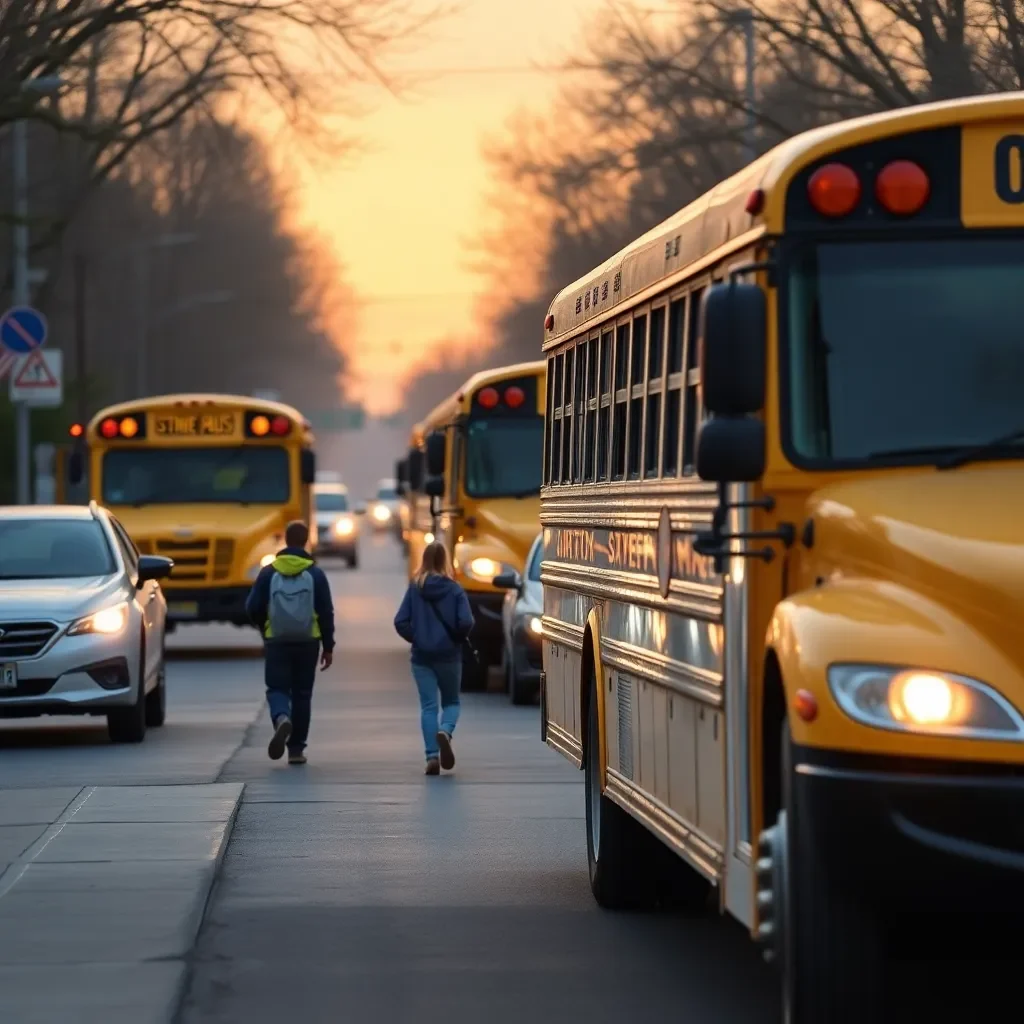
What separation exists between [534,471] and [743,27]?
29.3ft

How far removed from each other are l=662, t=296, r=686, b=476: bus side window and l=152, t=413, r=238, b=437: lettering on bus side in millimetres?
21989

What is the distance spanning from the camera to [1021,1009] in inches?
333

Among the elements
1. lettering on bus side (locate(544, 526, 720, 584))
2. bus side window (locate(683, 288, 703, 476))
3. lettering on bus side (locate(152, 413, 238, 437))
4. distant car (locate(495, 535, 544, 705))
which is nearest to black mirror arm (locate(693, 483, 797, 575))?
lettering on bus side (locate(544, 526, 720, 584))

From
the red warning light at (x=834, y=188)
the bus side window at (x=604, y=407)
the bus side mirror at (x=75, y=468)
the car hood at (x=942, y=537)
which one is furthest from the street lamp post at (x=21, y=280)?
the car hood at (x=942, y=537)

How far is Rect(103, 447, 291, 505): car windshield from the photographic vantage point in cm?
3095

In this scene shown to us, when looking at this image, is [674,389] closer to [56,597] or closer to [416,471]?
[56,597]

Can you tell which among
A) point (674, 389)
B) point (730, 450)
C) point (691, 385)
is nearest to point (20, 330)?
point (674, 389)

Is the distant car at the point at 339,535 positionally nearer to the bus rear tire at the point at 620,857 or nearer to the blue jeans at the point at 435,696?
the blue jeans at the point at 435,696

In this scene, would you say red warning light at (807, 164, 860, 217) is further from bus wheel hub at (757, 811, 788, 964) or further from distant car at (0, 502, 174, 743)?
distant car at (0, 502, 174, 743)

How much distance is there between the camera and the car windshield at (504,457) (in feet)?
82.8

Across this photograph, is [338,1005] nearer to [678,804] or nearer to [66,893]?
[678,804]

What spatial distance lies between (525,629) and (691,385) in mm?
13427

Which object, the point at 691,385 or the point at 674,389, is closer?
the point at 691,385

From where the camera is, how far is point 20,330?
33.7 m
